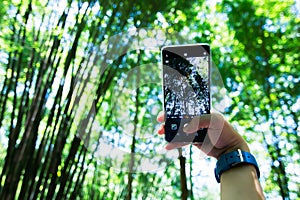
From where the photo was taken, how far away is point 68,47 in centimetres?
212

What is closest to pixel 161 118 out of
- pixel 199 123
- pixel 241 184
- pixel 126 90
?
pixel 199 123

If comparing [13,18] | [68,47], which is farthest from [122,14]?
[13,18]

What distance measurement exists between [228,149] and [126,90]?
1.25 metres

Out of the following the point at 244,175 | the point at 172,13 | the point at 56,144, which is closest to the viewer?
the point at 244,175

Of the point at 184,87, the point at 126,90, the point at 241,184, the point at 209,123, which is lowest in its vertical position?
the point at 241,184

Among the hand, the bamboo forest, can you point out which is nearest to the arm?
the hand

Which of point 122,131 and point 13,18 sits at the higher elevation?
point 13,18

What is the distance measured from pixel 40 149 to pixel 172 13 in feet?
3.95

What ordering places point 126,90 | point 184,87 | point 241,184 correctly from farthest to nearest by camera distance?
point 126,90 < point 184,87 < point 241,184

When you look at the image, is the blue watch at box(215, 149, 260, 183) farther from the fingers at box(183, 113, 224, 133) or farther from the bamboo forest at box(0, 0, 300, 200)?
the bamboo forest at box(0, 0, 300, 200)

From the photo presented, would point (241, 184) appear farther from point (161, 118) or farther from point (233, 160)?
point (161, 118)

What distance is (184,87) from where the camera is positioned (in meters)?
0.79

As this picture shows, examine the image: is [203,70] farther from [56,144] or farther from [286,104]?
[286,104]

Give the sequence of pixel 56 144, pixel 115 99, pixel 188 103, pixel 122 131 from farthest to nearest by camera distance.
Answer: pixel 56 144 < pixel 115 99 < pixel 122 131 < pixel 188 103
